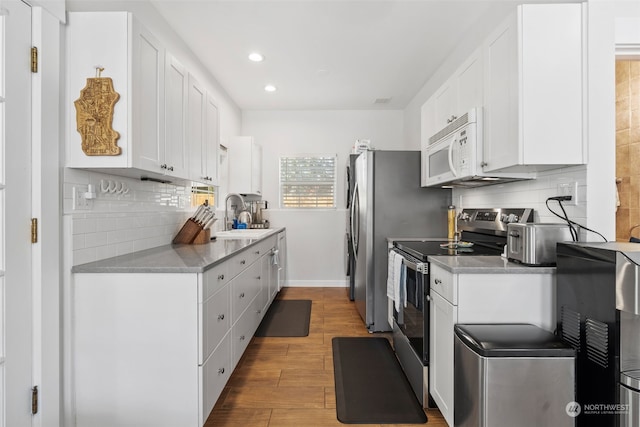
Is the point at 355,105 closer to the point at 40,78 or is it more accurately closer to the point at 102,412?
the point at 40,78

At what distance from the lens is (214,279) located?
177cm

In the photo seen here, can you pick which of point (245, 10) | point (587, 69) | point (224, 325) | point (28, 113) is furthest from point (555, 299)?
point (245, 10)

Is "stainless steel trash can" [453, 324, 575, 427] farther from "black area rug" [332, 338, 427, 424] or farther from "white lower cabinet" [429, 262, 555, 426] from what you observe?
"black area rug" [332, 338, 427, 424]

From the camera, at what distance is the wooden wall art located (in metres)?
1.63

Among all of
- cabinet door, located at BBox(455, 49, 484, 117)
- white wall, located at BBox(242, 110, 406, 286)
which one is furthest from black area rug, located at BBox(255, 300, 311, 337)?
cabinet door, located at BBox(455, 49, 484, 117)

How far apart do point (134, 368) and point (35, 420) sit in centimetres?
46

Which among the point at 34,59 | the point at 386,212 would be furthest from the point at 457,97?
the point at 34,59

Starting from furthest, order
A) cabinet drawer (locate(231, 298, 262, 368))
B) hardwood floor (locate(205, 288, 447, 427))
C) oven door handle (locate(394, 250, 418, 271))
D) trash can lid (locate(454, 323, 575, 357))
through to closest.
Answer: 1. cabinet drawer (locate(231, 298, 262, 368))
2. oven door handle (locate(394, 250, 418, 271))
3. hardwood floor (locate(205, 288, 447, 427))
4. trash can lid (locate(454, 323, 575, 357))

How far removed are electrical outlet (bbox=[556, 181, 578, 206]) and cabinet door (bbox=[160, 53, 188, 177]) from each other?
2.32 m

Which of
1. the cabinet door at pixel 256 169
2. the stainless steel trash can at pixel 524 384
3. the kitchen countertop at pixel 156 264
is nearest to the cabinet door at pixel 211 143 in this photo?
the kitchen countertop at pixel 156 264

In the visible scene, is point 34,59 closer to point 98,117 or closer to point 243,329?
point 98,117

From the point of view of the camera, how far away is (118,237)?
2.01 meters

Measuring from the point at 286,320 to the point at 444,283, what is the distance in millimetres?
2165

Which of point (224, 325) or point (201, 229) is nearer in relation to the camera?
point (224, 325)
